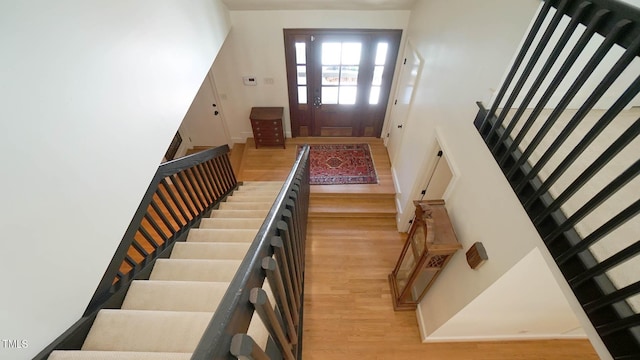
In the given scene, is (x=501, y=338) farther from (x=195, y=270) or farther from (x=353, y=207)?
(x=195, y=270)

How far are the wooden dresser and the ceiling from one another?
1599mm

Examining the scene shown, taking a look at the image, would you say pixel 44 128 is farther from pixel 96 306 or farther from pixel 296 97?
pixel 296 97

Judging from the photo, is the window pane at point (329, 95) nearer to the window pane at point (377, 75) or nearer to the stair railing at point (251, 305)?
the window pane at point (377, 75)

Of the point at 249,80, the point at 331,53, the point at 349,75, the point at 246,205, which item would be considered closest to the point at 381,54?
the point at 349,75

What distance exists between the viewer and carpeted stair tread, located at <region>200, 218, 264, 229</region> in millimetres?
2449

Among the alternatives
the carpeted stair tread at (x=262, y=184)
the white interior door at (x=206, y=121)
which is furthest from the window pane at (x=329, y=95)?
the white interior door at (x=206, y=121)

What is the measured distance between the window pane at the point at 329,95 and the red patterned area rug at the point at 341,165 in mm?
841

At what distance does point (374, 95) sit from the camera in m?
4.70

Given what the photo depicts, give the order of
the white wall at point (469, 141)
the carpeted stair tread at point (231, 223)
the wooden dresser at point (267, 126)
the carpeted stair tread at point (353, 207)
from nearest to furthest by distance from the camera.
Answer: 1. the white wall at point (469, 141)
2. the carpeted stair tread at point (231, 223)
3. the carpeted stair tread at point (353, 207)
4. the wooden dresser at point (267, 126)

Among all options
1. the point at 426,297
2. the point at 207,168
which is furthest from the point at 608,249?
the point at 207,168

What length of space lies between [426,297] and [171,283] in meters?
2.39

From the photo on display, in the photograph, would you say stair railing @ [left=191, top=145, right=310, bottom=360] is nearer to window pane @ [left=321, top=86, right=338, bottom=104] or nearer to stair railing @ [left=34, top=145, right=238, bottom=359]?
stair railing @ [left=34, top=145, right=238, bottom=359]

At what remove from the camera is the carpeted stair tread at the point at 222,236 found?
2.13 meters

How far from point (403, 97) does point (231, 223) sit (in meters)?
3.15
